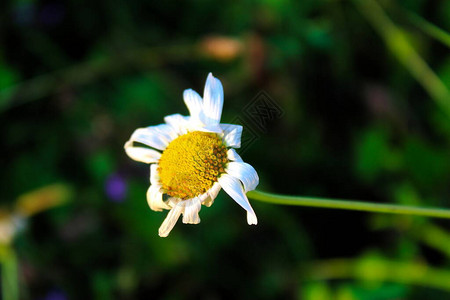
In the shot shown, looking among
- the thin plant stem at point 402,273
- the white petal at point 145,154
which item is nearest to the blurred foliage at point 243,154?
the thin plant stem at point 402,273

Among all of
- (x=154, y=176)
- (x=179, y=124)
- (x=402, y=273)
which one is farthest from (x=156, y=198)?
(x=402, y=273)

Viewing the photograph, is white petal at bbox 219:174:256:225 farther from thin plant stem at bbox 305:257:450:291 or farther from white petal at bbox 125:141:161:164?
thin plant stem at bbox 305:257:450:291

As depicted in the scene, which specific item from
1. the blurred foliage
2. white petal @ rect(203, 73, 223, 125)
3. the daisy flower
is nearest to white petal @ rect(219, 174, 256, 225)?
the daisy flower

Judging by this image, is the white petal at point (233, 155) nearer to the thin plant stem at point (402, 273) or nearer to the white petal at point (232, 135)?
the white petal at point (232, 135)

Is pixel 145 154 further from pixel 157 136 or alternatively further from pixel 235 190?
pixel 235 190

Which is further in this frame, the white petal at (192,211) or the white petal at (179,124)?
the white petal at (179,124)

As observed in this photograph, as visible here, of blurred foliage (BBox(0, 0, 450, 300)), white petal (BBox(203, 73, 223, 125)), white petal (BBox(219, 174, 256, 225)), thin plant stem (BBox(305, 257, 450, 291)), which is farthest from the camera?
blurred foliage (BBox(0, 0, 450, 300))
